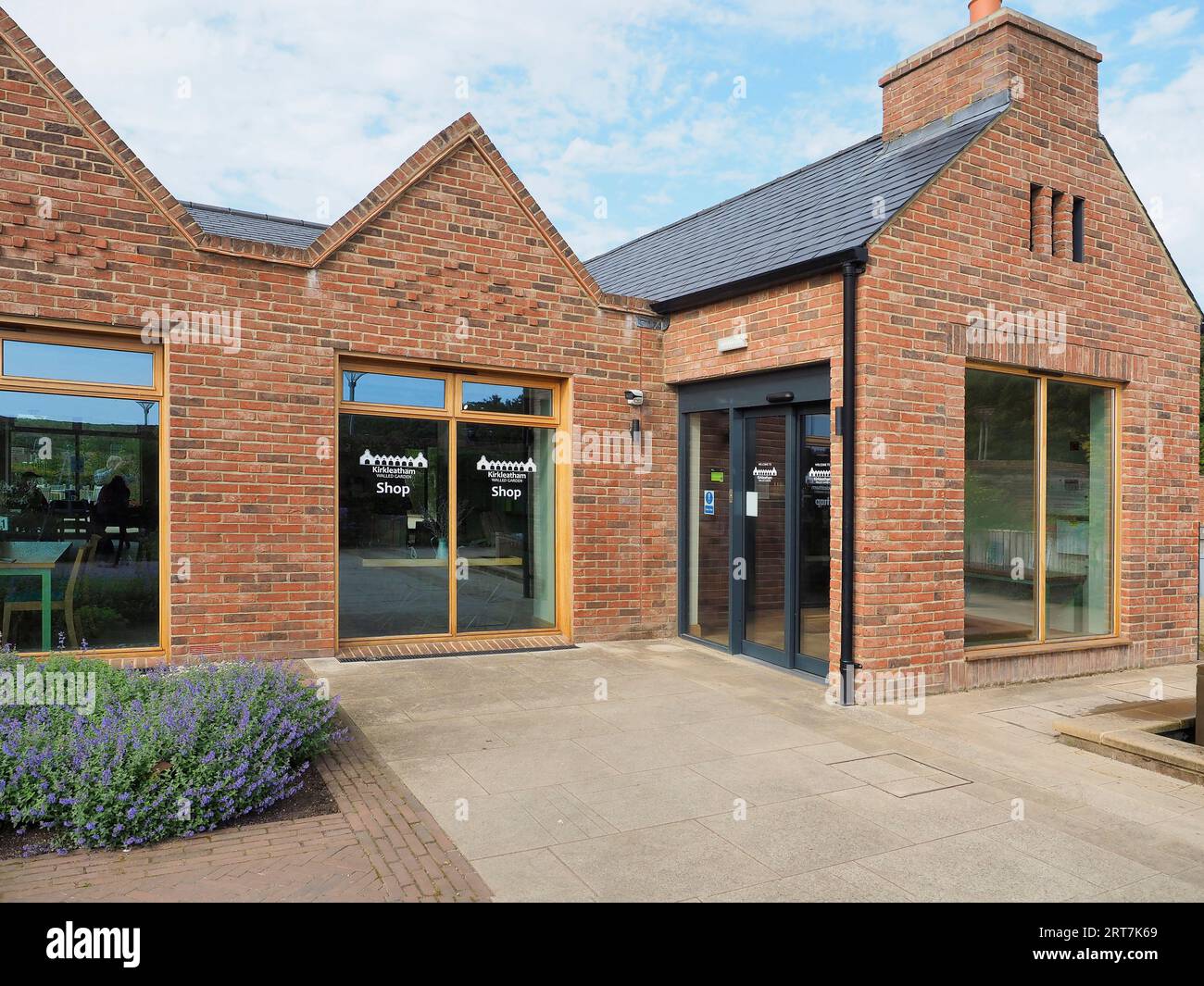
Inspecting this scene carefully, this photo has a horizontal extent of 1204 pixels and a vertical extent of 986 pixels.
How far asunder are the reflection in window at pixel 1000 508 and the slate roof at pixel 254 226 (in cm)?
840

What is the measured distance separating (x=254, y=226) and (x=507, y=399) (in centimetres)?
555

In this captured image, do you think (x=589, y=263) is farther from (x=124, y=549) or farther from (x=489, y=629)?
(x=124, y=549)

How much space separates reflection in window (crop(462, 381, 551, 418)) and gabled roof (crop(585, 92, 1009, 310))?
173cm

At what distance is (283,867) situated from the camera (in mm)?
3912

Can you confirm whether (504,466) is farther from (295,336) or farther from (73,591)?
(73,591)

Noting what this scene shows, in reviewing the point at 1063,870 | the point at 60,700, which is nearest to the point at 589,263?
the point at 60,700

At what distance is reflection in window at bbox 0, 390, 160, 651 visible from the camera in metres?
7.28

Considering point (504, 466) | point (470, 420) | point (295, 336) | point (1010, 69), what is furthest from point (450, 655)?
point (1010, 69)

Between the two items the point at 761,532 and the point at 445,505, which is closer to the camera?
the point at 761,532

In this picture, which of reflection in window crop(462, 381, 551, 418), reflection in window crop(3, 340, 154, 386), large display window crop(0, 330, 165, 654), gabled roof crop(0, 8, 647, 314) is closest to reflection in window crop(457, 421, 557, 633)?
reflection in window crop(462, 381, 551, 418)

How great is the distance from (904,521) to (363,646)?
5.26 metres

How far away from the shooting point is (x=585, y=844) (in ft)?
13.9

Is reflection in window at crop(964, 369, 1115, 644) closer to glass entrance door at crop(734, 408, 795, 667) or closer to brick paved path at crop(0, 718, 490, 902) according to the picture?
glass entrance door at crop(734, 408, 795, 667)

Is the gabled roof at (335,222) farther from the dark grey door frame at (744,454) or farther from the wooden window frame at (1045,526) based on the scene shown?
the wooden window frame at (1045,526)
